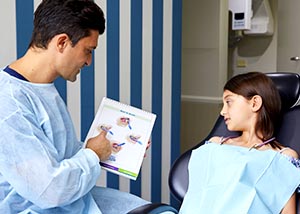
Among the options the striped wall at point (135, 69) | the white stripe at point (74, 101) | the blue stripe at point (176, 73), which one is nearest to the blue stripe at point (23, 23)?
the striped wall at point (135, 69)

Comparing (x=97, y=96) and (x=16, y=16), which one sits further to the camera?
(x=97, y=96)

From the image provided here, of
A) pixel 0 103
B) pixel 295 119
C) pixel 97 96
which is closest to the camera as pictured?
pixel 0 103

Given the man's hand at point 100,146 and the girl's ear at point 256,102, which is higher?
the girl's ear at point 256,102

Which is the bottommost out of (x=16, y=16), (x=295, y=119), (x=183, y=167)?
(x=183, y=167)

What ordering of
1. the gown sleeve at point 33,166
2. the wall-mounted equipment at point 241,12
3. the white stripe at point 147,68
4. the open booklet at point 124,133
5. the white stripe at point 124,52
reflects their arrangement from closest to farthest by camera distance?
the gown sleeve at point 33,166 < the open booklet at point 124,133 < the white stripe at point 124,52 < the white stripe at point 147,68 < the wall-mounted equipment at point 241,12

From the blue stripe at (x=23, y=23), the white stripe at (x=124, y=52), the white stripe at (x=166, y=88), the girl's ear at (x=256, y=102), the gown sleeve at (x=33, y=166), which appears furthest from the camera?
the white stripe at (x=166, y=88)

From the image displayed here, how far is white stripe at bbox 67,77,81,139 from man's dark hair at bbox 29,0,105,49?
2.37 feet

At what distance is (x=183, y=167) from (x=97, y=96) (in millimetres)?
667

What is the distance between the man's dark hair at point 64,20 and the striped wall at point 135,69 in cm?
49

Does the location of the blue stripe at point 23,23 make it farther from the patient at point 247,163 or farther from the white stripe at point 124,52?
the patient at point 247,163

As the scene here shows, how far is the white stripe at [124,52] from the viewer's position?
7.54ft

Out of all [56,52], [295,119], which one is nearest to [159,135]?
[295,119]

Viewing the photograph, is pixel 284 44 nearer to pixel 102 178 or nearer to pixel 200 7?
pixel 200 7

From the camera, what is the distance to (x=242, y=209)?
1473mm
